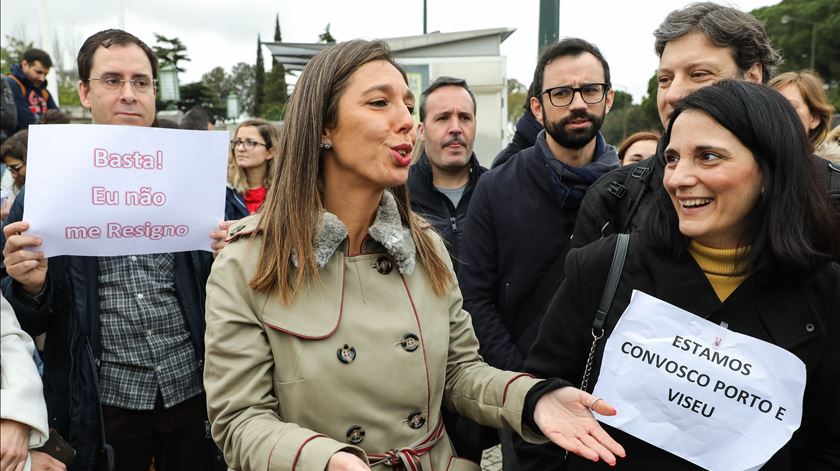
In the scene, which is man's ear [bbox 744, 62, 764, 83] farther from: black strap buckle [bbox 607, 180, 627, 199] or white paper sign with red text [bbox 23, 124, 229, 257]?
white paper sign with red text [bbox 23, 124, 229, 257]

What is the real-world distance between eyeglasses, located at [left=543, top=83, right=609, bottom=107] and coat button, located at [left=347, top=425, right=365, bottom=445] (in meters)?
1.97

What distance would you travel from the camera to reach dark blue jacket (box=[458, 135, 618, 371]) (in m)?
3.02

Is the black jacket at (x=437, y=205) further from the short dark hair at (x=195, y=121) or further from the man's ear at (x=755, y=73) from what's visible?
A: the short dark hair at (x=195, y=121)

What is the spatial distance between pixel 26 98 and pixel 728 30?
30.0 ft

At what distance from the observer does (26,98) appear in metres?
8.84

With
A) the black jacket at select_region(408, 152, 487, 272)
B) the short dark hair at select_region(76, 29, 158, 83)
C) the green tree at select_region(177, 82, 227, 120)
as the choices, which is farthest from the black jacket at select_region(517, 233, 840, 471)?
the green tree at select_region(177, 82, 227, 120)

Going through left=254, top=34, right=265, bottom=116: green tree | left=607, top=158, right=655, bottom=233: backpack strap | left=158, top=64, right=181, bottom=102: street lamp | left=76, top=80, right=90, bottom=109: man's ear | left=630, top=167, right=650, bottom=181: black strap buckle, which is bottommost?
left=607, top=158, right=655, bottom=233: backpack strap

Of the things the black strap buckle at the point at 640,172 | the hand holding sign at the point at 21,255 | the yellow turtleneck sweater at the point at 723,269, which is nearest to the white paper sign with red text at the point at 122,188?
the hand holding sign at the point at 21,255

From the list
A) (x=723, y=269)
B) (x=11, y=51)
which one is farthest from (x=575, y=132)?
(x=11, y=51)

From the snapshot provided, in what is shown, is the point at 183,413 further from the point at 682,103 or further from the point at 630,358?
the point at 682,103

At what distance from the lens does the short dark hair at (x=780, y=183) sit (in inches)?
73.9

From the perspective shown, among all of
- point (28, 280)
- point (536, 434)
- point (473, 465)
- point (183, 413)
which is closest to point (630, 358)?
point (536, 434)

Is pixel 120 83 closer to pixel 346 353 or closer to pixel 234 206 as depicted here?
pixel 234 206

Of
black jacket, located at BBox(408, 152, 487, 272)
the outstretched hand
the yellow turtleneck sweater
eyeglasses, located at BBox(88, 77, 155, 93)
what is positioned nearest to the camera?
the outstretched hand
